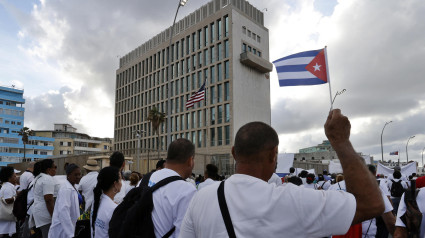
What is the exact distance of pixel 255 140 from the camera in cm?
194

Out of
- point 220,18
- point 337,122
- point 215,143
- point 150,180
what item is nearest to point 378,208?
point 337,122

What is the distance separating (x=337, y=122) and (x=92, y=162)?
18.7 feet

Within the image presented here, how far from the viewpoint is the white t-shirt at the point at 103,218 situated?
3.79 m

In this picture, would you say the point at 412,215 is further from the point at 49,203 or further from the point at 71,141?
the point at 71,141

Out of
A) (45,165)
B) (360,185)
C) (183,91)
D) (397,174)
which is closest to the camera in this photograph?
(360,185)

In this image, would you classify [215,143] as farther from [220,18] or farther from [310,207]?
[310,207]

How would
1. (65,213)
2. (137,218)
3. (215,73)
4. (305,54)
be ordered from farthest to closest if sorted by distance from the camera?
(215,73)
(305,54)
(65,213)
(137,218)

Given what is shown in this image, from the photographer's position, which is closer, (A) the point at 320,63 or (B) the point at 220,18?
(A) the point at 320,63

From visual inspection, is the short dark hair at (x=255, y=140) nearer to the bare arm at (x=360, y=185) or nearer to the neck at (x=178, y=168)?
the bare arm at (x=360, y=185)

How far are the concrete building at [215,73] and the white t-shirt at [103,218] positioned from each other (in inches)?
1672

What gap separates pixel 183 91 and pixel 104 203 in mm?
54438

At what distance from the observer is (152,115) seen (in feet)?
169

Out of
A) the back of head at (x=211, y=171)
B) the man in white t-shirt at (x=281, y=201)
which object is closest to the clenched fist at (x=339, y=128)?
the man in white t-shirt at (x=281, y=201)

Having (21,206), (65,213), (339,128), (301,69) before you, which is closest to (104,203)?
(65,213)
